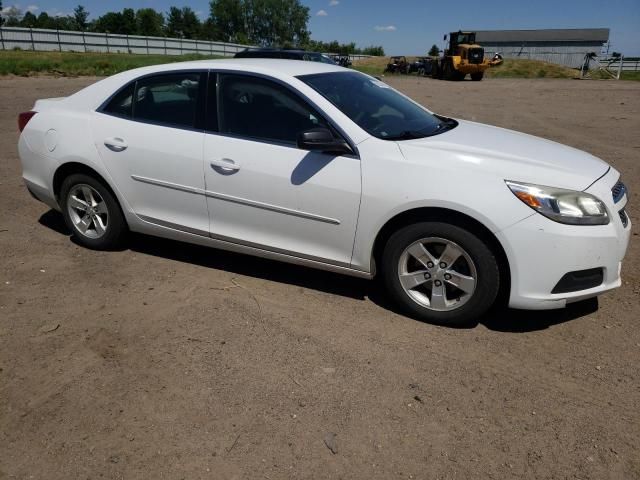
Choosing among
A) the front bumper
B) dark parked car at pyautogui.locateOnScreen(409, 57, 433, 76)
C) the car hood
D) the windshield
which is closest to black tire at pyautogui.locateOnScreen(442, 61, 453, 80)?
dark parked car at pyautogui.locateOnScreen(409, 57, 433, 76)

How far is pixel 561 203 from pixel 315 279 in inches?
76.7

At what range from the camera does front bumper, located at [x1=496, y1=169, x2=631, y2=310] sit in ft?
10.7

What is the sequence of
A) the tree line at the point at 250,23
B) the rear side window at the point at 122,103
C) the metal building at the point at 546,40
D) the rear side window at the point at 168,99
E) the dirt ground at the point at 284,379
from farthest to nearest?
the tree line at the point at 250,23
the metal building at the point at 546,40
the rear side window at the point at 122,103
the rear side window at the point at 168,99
the dirt ground at the point at 284,379

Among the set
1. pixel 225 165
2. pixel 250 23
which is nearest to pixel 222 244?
pixel 225 165

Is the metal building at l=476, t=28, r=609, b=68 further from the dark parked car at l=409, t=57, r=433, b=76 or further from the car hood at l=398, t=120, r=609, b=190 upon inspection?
the car hood at l=398, t=120, r=609, b=190

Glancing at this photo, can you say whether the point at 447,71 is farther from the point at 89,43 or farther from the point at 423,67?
the point at 89,43

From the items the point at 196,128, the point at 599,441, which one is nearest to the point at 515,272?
the point at 599,441

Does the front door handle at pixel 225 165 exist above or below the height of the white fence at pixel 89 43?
above

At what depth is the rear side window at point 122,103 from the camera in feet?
14.9

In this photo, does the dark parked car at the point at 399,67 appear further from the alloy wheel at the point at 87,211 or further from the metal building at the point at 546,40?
the alloy wheel at the point at 87,211

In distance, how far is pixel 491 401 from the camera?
2965 millimetres

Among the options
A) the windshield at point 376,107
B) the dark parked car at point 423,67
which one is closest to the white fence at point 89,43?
the dark parked car at point 423,67

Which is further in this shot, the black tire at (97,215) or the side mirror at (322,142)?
the black tire at (97,215)

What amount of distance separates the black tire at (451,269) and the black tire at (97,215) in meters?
2.37
